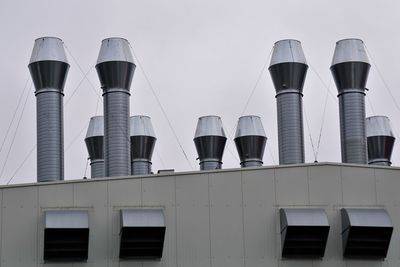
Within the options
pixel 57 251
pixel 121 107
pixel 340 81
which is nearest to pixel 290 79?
pixel 340 81

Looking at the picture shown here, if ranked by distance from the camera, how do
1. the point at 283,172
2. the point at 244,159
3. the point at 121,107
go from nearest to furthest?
the point at 283,172
the point at 121,107
the point at 244,159

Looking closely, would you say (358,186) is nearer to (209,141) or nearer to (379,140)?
(379,140)

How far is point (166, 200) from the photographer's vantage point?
29.0 m

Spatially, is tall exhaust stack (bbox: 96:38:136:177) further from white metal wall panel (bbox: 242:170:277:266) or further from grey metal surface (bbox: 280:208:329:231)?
grey metal surface (bbox: 280:208:329:231)

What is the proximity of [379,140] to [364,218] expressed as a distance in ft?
66.6

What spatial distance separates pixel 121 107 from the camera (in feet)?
123

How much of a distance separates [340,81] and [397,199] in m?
11.4

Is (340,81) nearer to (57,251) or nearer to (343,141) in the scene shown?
(343,141)

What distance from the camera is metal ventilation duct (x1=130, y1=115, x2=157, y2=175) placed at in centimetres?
4788

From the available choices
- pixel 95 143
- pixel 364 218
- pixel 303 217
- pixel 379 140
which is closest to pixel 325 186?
pixel 303 217

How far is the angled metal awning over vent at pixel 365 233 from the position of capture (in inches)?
1149

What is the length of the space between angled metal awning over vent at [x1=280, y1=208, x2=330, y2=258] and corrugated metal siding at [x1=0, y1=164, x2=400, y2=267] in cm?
27

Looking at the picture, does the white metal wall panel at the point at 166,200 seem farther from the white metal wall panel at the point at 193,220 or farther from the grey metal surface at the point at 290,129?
the grey metal surface at the point at 290,129

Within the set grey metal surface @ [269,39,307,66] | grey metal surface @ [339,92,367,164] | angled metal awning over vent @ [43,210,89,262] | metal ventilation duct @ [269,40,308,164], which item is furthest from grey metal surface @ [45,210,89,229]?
grey metal surface @ [269,39,307,66]
